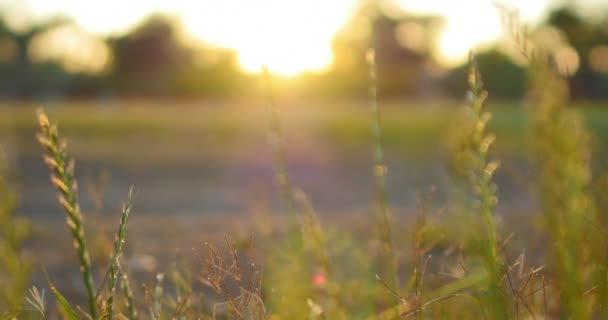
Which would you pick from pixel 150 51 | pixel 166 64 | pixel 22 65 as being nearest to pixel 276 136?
pixel 22 65

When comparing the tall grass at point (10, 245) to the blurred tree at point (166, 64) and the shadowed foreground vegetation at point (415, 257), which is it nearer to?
the shadowed foreground vegetation at point (415, 257)

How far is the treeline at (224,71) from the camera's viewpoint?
2439 centimetres

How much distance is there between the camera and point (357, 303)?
199 cm

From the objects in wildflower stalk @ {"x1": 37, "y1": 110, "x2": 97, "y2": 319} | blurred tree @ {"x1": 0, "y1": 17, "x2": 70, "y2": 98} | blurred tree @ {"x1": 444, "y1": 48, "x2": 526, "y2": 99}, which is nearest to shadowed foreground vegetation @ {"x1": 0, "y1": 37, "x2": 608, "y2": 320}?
wildflower stalk @ {"x1": 37, "y1": 110, "x2": 97, "y2": 319}

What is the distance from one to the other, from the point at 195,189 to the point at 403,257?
4966 millimetres

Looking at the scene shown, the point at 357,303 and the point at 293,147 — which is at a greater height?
the point at 357,303

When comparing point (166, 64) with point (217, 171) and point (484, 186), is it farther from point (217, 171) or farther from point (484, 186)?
point (484, 186)

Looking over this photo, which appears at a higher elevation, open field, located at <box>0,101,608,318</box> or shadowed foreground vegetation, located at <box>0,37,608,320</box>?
shadowed foreground vegetation, located at <box>0,37,608,320</box>

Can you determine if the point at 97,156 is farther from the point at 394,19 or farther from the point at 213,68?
the point at 394,19

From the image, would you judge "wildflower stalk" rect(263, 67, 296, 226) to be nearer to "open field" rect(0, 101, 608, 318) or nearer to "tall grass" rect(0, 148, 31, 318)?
"tall grass" rect(0, 148, 31, 318)

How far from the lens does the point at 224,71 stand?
26359 mm

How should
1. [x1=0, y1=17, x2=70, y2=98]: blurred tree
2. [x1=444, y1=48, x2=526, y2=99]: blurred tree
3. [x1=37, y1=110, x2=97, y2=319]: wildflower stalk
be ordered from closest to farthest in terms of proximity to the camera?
[x1=37, y1=110, x2=97, y2=319]: wildflower stalk
[x1=0, y1=17, x2=70, y2=98]: blurred tree
[x1=444, y1=48, x2=526, y2=99]: blurred tree

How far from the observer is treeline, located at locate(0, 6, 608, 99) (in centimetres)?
2439

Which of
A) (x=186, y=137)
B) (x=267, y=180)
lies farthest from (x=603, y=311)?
(x=186, y=137)
